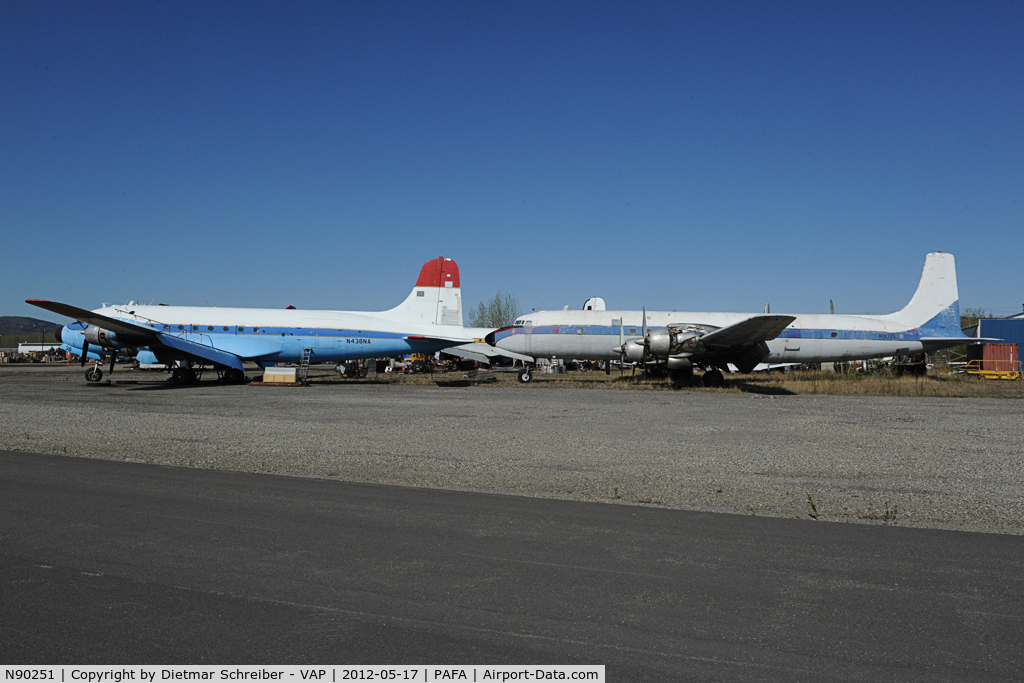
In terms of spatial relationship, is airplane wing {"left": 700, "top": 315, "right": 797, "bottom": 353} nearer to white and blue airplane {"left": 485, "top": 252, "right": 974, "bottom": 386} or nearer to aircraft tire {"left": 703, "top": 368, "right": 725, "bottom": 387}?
white and blue airplane {"left": 485, "top": 252, "right": 974, "bottom": 386}

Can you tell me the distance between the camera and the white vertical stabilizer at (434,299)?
3281 centimetres

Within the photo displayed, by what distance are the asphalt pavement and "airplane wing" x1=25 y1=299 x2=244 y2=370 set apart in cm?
2315

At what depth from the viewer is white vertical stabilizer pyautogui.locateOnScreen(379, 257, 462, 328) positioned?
3281 centimetres

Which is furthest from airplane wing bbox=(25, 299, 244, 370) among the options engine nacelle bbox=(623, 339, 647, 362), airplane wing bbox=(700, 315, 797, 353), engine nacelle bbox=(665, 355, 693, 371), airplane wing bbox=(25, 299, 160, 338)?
airplane wing bbox=(700, 315, 797, 353)

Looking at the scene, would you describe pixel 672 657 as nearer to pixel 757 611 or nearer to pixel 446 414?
pixel 757 611

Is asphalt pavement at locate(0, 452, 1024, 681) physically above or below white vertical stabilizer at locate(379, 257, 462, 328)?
below

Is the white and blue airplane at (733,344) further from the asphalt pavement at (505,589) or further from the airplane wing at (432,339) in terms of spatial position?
the asphalt pavement at (505,589)

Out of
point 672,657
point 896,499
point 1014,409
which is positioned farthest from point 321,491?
point 1014,409

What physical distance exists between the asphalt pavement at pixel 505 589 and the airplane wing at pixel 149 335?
23.1 m

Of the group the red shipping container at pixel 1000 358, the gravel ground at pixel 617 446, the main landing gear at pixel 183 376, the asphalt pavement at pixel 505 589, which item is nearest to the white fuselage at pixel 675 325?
the gravel ground at pixel 617 446

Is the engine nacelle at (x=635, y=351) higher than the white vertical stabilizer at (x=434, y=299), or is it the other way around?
the white vertical stabilizer at (x=434, y=299)

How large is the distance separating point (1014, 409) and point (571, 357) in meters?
17.5

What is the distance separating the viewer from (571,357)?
105 feet

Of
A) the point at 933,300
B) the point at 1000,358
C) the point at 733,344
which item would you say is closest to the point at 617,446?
the point at 733,344
